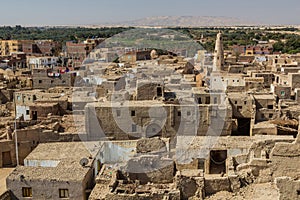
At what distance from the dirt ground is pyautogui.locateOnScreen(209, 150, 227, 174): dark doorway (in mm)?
3116

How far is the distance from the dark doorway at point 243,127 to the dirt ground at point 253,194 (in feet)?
26.6

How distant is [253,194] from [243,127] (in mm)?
9617

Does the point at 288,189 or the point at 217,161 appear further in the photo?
the point at 217,161

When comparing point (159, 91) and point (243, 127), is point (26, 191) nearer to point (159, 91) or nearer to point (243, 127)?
point (159, 91)

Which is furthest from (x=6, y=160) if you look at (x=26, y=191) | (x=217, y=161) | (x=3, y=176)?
(x=217, y=161)

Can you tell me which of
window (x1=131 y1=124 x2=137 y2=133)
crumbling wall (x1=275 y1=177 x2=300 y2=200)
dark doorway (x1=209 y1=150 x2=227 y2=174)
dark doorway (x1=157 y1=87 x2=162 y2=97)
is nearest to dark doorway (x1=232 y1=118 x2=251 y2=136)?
dark doorway (x1=209 y1=150 x2=227 y2=174)

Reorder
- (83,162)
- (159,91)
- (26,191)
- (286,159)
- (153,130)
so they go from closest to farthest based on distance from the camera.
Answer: (286,159) < (26,191) < (83,162) < (153,130) < (159,91)

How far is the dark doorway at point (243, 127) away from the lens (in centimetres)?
2099

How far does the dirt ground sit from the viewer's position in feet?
38.9

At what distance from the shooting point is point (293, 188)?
11328mm

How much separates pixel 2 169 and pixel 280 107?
1525cm

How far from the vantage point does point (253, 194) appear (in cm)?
1228

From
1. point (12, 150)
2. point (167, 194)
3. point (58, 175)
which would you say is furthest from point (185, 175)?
point (12, 150)

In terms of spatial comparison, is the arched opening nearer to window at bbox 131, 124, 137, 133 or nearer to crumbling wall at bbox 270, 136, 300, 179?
window at bbox 131, 124, 137, 133
